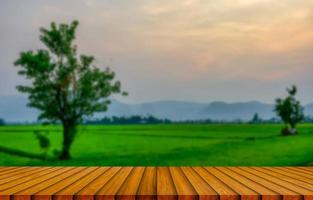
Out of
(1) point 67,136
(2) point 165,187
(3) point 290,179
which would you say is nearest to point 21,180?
(2) point 165,187

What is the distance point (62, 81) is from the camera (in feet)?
91.6

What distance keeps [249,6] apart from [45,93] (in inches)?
648

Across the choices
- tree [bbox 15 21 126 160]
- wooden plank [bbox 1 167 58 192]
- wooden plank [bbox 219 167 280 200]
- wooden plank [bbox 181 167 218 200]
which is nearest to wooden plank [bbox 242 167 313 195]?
wooden plank [bbox 219 167 280 200]

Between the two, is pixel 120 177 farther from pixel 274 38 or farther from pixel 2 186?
pixel 274 38

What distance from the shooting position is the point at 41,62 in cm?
2770

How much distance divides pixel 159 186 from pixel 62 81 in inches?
943

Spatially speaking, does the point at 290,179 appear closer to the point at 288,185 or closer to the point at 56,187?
the point at 288,185

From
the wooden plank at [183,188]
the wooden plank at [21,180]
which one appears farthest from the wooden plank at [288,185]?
the wooden plank at [21,180]

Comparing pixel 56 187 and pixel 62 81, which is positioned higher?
pixel 62 81

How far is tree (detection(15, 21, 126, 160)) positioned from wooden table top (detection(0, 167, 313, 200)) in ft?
71.4

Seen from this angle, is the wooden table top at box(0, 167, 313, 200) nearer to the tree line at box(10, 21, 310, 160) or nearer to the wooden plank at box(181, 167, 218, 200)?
the wooden plank at box(181, 167, 218, 200)

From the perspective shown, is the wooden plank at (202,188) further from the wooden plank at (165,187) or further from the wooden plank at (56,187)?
the wooden plank at (56,187)

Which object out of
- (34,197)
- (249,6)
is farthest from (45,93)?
(34,197)

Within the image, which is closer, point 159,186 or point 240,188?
point 240,188
